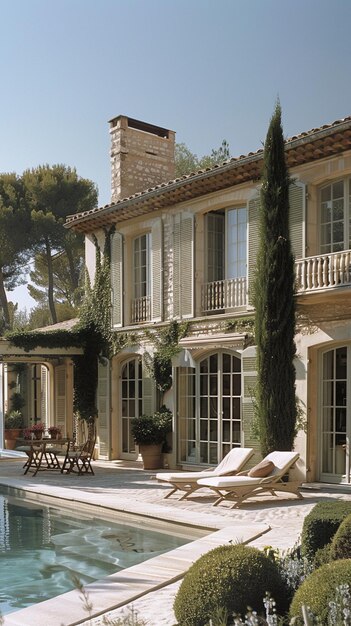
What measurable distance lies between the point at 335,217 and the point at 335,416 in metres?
3.43

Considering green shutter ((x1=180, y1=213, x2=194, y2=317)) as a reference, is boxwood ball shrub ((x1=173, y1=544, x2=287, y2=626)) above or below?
below

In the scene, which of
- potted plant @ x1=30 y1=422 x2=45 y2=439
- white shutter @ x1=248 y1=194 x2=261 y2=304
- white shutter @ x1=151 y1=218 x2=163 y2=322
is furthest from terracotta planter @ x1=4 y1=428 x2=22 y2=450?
white shutter @ x1=248 y1=194 x2=261 y2=304

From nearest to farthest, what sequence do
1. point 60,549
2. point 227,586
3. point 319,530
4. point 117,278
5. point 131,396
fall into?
point 227,586 < point 319,530 < point 60,549 < point 131,396 < point 117,278

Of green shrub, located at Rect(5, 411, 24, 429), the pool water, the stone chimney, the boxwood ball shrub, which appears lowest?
green shrub, located at Rect(5, 411, 24, 429)

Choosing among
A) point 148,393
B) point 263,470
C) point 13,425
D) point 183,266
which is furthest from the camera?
point 13,425

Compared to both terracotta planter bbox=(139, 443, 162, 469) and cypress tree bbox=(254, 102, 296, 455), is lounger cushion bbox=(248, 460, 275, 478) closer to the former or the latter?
cypress tree bbox=(254, 102, 296, 455)

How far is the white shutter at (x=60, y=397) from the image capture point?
20.9 metres

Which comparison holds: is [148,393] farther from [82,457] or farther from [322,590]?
[322,590]

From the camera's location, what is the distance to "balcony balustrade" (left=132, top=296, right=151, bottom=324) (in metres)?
16.5

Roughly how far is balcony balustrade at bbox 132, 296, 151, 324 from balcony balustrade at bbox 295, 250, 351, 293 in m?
4.92

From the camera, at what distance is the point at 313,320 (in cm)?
1235

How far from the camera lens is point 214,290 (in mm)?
14766

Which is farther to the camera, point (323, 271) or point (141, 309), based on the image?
point (141, 309)

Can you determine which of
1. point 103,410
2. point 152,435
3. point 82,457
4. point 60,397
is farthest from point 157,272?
point 60,397
